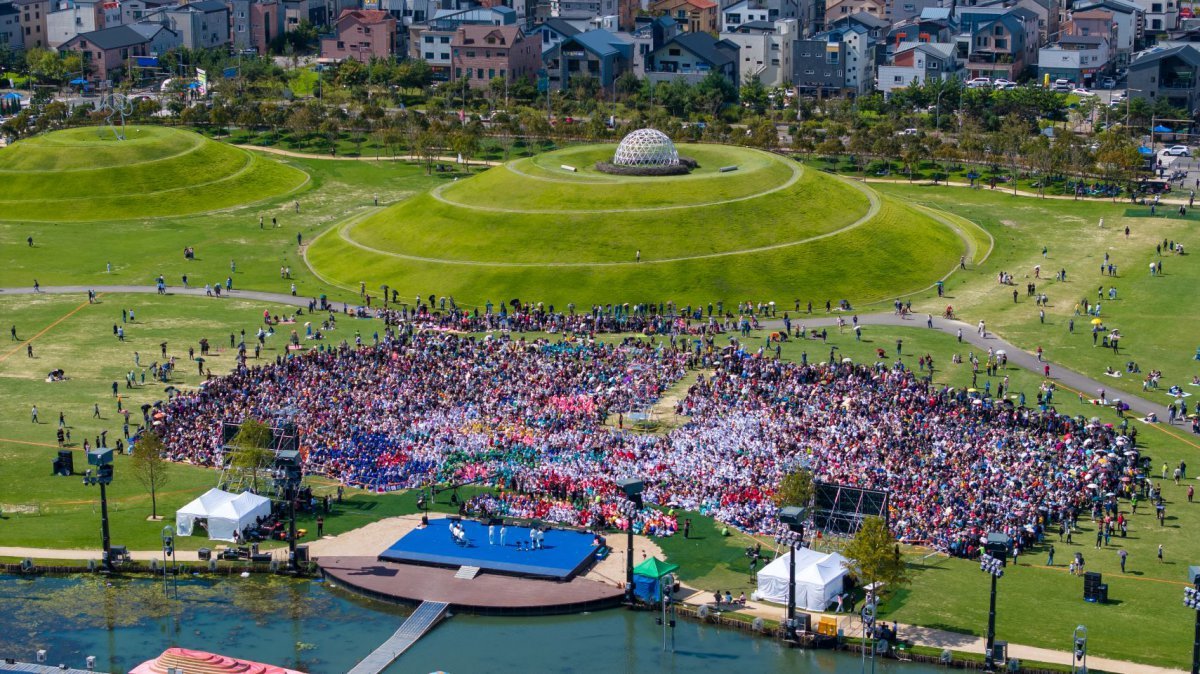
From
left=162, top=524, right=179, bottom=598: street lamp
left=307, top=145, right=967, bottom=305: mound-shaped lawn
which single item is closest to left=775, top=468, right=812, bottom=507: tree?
left=162, top=524, right=179, bottom=598: street lamp

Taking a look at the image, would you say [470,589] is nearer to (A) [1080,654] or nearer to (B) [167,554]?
(B) [167,554]

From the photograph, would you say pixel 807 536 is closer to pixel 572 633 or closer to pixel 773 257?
pixel 572 633

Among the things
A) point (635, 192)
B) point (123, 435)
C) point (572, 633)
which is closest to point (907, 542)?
point (572, 633)

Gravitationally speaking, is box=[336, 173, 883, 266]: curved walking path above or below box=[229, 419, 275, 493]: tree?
above

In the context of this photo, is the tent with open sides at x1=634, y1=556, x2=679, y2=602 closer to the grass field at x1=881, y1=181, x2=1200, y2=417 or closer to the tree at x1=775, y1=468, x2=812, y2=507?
the tree at x1=775, y1=468, x2=812, y2=507

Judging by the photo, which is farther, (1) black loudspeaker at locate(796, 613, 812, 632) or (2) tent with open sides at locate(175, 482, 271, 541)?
(2) tent with open sides at locate(175, 482, 271, 541)

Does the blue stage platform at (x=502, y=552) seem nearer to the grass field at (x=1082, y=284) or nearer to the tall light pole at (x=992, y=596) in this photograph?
the tall light pole at (x=992, y=596)

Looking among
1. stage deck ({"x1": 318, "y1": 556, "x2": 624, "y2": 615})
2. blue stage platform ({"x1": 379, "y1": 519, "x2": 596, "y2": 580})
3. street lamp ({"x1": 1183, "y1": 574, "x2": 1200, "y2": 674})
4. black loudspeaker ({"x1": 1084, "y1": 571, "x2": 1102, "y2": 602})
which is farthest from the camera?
blue stage platform ({"x1": 379, "y1": 519, "x2": 596, "y2": 580})
